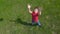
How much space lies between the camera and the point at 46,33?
1045 cm

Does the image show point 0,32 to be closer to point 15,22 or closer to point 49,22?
point 15,22

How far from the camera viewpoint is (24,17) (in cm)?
1148

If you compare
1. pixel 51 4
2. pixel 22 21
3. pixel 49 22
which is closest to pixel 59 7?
pixel 51 4

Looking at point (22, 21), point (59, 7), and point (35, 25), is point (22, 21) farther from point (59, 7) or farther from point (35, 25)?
point (59, 7)

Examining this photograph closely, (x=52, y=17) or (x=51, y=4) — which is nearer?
(x=52, y=17)

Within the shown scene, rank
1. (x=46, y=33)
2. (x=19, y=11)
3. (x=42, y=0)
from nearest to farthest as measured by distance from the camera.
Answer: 1. (x=46, y=33)
2. (x=19, y=11)
3. (x=42, y=0)

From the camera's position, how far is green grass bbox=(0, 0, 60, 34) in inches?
419

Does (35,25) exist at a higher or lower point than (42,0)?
lower

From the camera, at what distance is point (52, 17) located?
11.5 metres

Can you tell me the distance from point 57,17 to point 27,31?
1843 millimetres

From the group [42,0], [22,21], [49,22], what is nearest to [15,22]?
[22,21]

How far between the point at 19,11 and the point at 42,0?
154 centimetres

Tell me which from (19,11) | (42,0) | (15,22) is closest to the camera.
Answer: (15,22)

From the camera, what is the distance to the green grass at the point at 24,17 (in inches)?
419
